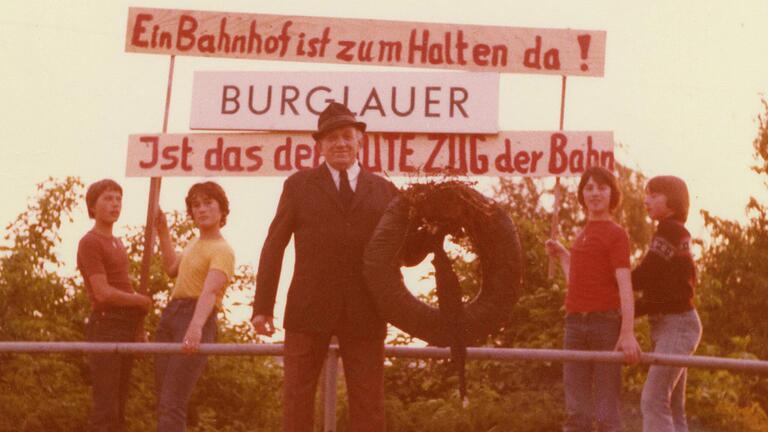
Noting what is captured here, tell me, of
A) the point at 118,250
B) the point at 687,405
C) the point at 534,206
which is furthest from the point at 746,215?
the point at 118,250

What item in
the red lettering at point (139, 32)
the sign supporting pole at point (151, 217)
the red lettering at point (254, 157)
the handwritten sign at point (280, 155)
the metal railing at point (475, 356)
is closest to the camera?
the metal railing at point (475, 356)

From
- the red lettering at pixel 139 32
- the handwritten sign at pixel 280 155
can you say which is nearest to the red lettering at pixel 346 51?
the handwritten sign at pixel 280 155

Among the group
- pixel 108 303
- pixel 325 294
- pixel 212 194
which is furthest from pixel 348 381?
pixel 108 303

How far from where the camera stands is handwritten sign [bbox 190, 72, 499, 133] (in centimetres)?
929

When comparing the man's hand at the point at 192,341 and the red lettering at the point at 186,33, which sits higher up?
the red lettering at the point at 186,33

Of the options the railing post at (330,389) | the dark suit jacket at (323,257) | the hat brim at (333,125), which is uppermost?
the hat brim at (333,125)

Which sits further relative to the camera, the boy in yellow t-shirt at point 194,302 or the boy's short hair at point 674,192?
the boy's short hair at point 674,192

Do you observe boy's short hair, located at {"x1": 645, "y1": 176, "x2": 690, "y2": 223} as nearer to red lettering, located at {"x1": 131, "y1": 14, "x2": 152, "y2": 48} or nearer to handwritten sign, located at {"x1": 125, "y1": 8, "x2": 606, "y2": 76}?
handwritten sign, located at {"x1": 125, "y1": 8, "x2": 606, "y2": 76}

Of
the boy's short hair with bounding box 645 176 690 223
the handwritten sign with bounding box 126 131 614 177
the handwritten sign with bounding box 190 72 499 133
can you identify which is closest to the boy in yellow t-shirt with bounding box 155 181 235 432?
the boy's short hair with bounding box 645 176 690 223

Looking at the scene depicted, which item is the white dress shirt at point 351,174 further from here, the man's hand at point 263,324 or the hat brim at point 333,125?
the man's hand at point 263,324

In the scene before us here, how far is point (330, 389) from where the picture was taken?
19.5 feet

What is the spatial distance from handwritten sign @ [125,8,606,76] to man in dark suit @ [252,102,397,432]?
4.36m

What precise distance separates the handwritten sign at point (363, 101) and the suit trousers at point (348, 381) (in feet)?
13.8

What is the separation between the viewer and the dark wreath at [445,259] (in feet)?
16.8
